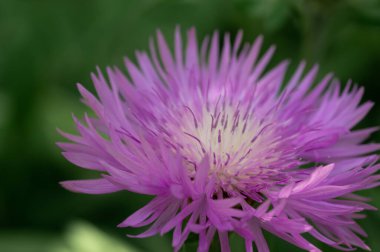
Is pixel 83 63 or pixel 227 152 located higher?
pixel 83 63

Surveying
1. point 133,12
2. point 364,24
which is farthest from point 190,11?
point 364,24

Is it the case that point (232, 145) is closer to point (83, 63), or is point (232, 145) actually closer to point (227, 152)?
point (227, 152)

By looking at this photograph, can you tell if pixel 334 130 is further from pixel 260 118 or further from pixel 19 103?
pixel 19 103

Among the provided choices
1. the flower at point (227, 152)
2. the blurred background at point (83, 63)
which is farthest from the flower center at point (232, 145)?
the blurred background at point (83, 63)

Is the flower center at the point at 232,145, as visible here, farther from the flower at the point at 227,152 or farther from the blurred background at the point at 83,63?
the blurred background at the point at 83,63

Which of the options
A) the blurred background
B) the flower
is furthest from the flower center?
the blurred background

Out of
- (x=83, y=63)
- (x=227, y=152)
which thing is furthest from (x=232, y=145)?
(x=83, y=63)

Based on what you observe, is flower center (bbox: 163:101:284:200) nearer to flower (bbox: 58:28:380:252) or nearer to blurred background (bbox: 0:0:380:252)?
flower (bbox: 58:28:380:252)
